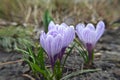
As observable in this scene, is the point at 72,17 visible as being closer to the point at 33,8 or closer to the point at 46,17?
the point at 33,8

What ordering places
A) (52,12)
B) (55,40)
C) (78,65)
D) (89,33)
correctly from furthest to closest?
(52,12) → (78,65) → (89,33) → (55,40)

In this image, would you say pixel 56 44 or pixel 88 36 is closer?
pixel 56 44

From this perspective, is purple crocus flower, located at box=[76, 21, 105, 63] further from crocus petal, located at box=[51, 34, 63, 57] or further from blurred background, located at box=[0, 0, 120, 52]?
blurred background, located at box=[0, 0, 120, 52]

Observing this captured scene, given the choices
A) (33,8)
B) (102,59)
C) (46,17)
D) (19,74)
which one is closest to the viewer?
(19,74)

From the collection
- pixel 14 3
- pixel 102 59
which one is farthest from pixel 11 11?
pixel 102 59

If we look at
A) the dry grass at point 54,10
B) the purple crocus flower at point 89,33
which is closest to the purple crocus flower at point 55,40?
the purple crocus flower at point 89,33

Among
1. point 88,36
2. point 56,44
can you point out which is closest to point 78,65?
point 88,36

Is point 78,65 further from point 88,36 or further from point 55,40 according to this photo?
point 55,40
